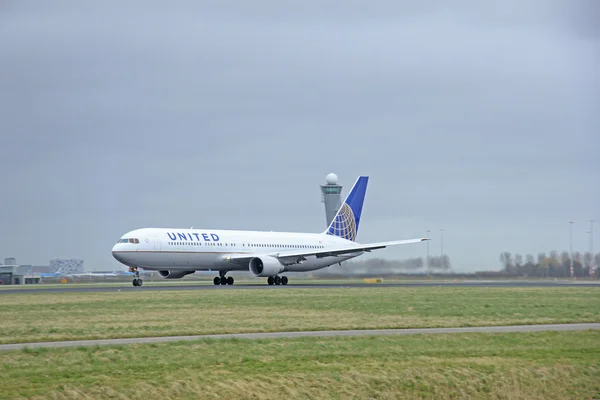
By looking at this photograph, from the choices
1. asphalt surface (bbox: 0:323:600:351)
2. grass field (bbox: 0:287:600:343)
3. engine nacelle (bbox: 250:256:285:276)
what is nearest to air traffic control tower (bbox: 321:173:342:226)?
engine nacelle (bbox: 250:256:285:276)

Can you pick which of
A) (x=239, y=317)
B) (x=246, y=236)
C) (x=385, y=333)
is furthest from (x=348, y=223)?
(x=385, y=333)

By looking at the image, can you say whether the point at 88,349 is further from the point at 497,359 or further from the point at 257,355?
the point at 497,359

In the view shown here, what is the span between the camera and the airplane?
210ft

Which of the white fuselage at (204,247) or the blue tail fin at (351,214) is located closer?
the white fuselage at (204,247)

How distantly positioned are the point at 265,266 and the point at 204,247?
5181 mm

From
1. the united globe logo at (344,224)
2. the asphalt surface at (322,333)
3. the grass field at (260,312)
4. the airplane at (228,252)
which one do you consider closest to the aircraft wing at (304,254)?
the airplane at (228,252)

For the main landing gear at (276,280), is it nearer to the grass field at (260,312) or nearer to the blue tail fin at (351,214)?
the blue tail fin at (351,214)

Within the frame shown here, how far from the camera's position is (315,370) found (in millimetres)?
22781

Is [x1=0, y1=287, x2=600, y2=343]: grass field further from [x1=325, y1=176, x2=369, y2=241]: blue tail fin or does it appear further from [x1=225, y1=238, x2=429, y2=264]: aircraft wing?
[x1=325, y1=176, x2=369, y2=241]: blue tail fin

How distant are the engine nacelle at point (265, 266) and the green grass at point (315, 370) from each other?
41.9 metres

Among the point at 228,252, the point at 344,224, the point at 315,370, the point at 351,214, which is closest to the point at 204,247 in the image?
the point at 228,252

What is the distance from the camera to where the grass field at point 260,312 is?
Result: 29.9 m

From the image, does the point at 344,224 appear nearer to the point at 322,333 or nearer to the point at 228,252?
the point at 228,252

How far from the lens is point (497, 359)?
25.4 m
